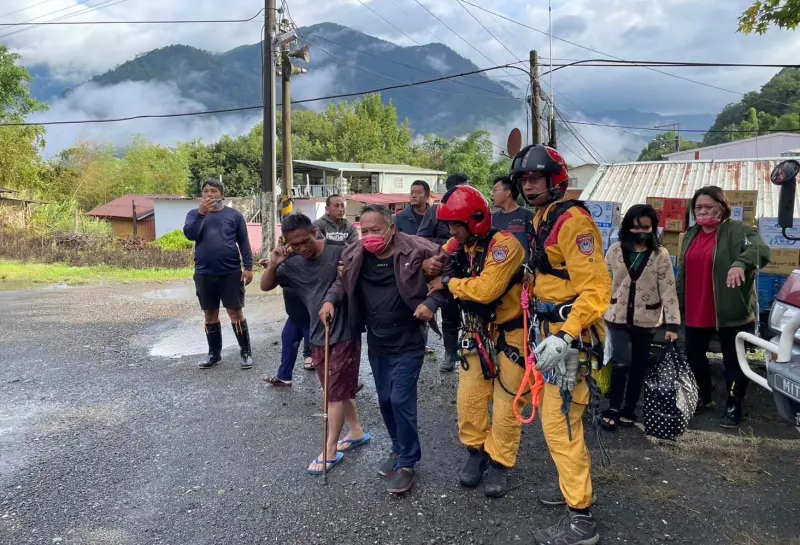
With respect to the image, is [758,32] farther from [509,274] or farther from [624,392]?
[509,274]

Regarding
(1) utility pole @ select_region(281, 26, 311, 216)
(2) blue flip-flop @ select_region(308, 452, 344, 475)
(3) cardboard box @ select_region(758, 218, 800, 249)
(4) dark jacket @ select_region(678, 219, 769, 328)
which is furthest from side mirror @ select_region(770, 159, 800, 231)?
(1) utility pole @ select_region(281, 26, 311, 216)

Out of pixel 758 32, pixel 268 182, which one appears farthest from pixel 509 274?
pixel 268 182

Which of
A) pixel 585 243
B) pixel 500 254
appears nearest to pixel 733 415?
pixel 585 243

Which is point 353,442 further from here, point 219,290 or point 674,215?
point 674,215

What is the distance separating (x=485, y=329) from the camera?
337 cm

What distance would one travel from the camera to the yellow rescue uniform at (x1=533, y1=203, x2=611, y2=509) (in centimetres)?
280

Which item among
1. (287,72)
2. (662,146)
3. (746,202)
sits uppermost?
(662,146)

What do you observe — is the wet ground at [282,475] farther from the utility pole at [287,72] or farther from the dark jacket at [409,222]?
the utility pole at [287,72]

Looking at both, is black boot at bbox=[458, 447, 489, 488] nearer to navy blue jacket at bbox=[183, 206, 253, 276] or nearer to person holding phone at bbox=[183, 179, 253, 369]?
person holding phone at bbox=[183, 179, 253, 369]

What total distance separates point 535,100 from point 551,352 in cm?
1563

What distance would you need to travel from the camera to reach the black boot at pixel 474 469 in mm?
3508

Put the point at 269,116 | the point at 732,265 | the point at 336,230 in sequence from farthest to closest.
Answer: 1. the point at 269,116
2. the point at 336,230
3. the point at 732,265

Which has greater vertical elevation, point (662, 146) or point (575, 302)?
point (662, 146)

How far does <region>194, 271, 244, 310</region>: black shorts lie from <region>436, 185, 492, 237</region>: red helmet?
343cm
